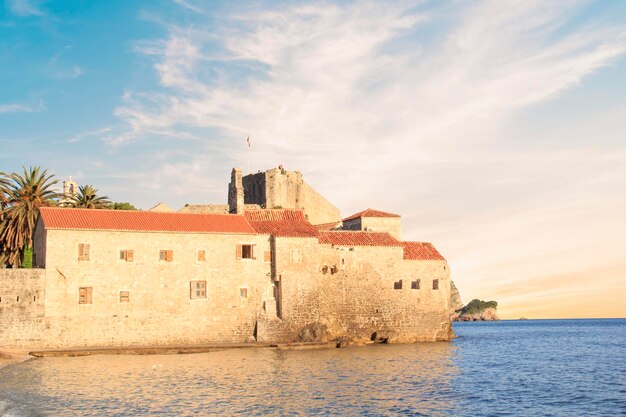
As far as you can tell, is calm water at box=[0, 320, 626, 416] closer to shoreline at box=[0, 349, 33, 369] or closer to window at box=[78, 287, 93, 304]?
shoreline at box=[0, 349, 33, 369]

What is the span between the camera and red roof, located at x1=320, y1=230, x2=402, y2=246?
49781mm

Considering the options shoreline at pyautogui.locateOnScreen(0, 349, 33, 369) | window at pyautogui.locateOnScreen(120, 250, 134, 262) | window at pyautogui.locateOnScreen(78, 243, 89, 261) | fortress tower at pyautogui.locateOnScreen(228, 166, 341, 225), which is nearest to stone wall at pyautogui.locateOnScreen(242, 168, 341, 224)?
fortress tower at pyautogui.locateOnScreen(228, 166, 341, 225)

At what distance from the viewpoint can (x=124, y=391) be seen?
26.6 m

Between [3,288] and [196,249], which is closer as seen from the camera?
[3,288]

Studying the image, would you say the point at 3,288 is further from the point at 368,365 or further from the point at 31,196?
the point at 368,365

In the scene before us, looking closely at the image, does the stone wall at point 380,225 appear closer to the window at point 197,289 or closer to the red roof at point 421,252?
the red roof at point 421,252

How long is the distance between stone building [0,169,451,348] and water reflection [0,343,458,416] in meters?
3.77

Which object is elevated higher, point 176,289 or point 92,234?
point 92,234

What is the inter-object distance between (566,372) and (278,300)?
1949 centimetres

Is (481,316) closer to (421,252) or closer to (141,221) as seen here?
(421,252)

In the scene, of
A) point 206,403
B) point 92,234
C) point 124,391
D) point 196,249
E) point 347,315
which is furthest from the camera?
point 347,315

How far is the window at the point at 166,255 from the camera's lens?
4319 cm

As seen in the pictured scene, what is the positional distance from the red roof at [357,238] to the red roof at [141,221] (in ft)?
21.7

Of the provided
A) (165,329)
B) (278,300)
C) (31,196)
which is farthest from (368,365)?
(31,196)
